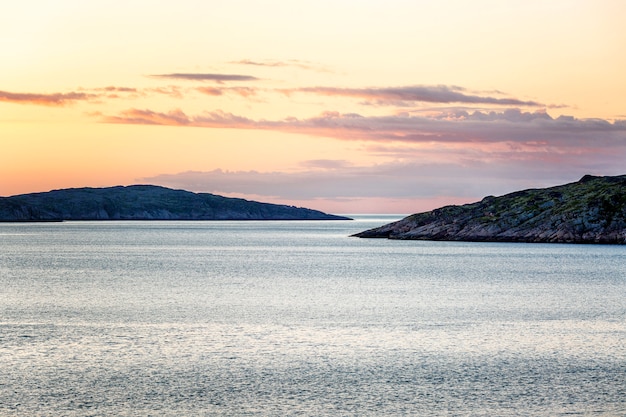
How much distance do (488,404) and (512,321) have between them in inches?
1111

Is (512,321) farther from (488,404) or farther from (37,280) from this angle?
(37,280)

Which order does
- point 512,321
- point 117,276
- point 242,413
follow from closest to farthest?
point 242,413
point 512,321
point 117,276

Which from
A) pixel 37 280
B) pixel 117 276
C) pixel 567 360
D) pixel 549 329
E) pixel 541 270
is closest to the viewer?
pixel 567 360

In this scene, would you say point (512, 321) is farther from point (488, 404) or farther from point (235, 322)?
point (488, 404)

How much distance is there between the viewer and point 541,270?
12156 centimetres

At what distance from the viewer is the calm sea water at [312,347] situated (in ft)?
112

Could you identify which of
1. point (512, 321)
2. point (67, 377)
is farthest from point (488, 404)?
point (512, 321)

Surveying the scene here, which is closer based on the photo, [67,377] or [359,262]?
[67,377]

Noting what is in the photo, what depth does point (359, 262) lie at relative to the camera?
463 ft

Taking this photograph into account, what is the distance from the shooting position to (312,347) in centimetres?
4778

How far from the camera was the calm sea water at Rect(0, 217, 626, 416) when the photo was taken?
34000mm

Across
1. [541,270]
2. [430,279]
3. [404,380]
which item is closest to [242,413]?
[404,380]

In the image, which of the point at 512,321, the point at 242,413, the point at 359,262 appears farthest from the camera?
the point at 359,262

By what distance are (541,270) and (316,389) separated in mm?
91390
